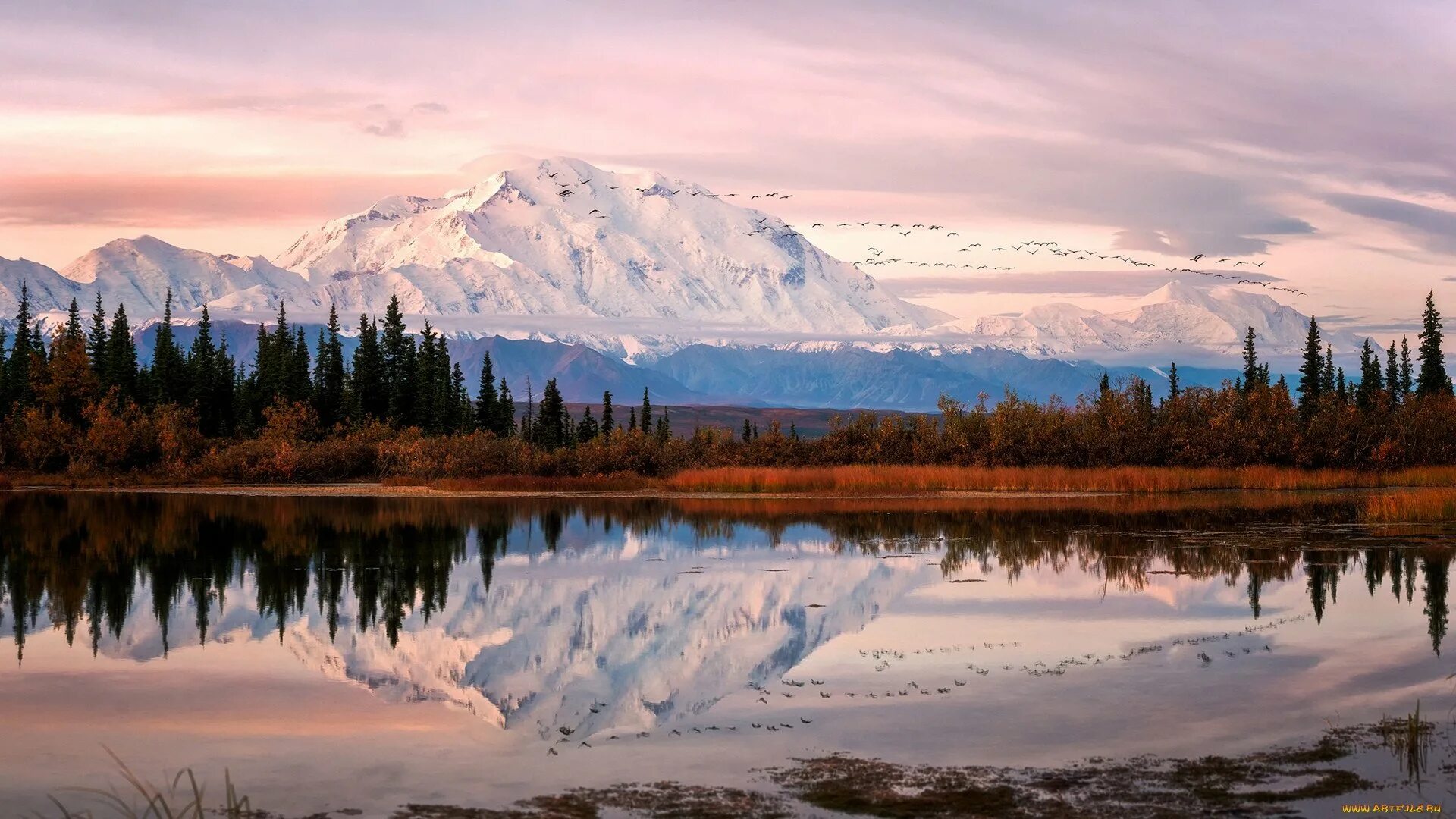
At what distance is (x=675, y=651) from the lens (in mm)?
24656

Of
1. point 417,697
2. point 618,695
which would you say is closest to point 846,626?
point 618,695

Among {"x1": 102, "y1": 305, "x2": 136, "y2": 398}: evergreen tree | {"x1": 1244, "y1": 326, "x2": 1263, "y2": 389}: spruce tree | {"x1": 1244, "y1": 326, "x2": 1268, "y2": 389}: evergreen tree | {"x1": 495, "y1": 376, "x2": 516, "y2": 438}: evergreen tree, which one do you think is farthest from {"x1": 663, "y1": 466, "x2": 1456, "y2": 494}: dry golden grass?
{"x1": 1244, "y1": 326, "x2": 1263, "y2": 389}: spruce tree

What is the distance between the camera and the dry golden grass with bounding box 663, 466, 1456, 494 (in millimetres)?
66750

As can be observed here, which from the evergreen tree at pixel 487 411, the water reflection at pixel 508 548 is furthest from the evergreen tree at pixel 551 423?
the water reflection at pixel 508 548

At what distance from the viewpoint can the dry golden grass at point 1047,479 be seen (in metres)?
66.8

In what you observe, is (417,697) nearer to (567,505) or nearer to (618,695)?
(618,695)

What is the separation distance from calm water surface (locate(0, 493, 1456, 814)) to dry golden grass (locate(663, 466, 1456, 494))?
800 inches

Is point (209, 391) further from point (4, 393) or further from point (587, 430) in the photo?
point (587, 430)

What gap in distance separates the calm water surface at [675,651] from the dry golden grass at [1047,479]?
800 inches

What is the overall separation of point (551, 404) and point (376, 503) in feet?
197

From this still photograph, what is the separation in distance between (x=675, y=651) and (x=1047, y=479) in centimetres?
4649

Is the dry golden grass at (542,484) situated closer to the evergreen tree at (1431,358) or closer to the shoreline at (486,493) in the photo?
the shoreline at (486,493)

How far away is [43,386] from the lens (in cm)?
9831

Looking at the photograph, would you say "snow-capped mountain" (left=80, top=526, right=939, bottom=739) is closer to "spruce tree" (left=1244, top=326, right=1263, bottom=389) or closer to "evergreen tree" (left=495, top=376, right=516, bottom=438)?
"evergreen tree" (left=495, top=376, right=516, bottom=438)
